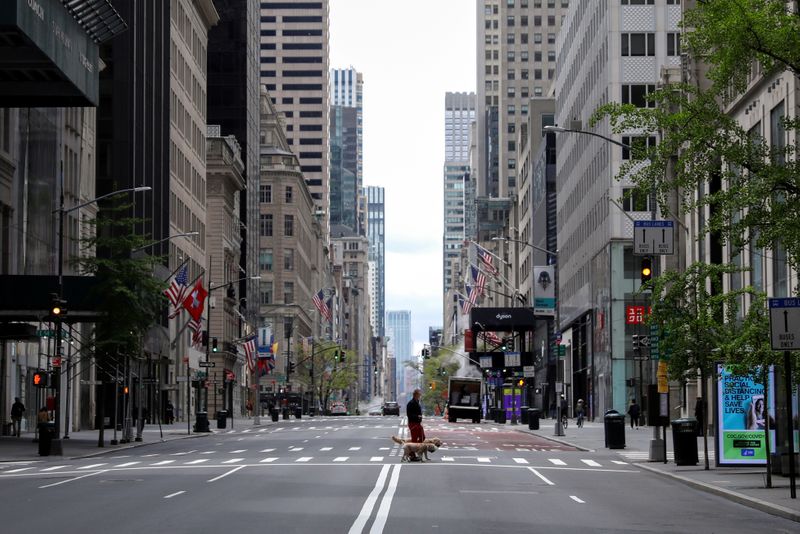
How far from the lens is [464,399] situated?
322 ft

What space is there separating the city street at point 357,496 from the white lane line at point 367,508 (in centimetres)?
3

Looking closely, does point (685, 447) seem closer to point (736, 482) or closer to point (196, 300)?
point (736, 482)

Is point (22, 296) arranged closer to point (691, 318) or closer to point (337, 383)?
point (691, 318)

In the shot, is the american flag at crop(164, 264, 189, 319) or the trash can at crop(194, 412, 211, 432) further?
the trash can at crop(194, 412, 211, 432)

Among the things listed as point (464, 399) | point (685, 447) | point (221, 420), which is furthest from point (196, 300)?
point (685, 447)

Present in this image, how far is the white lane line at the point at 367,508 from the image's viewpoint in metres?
17.4

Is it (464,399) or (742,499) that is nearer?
(742,499)

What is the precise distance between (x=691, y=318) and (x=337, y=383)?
13413 cm

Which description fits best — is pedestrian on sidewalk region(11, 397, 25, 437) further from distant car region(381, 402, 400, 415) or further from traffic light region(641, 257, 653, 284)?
distant car region(381, 402, 400, 415)

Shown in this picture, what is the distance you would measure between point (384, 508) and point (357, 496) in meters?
2.91

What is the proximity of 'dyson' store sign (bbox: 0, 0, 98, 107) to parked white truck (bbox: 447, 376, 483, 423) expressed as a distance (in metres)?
52.8

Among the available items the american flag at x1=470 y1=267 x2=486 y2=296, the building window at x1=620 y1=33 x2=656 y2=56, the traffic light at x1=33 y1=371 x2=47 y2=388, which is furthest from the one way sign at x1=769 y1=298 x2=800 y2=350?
the american flag at x1=470 y1=267 x2=486 y2=296

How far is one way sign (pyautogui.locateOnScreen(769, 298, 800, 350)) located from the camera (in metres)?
22.1

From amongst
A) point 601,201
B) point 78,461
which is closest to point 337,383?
point 601,201
